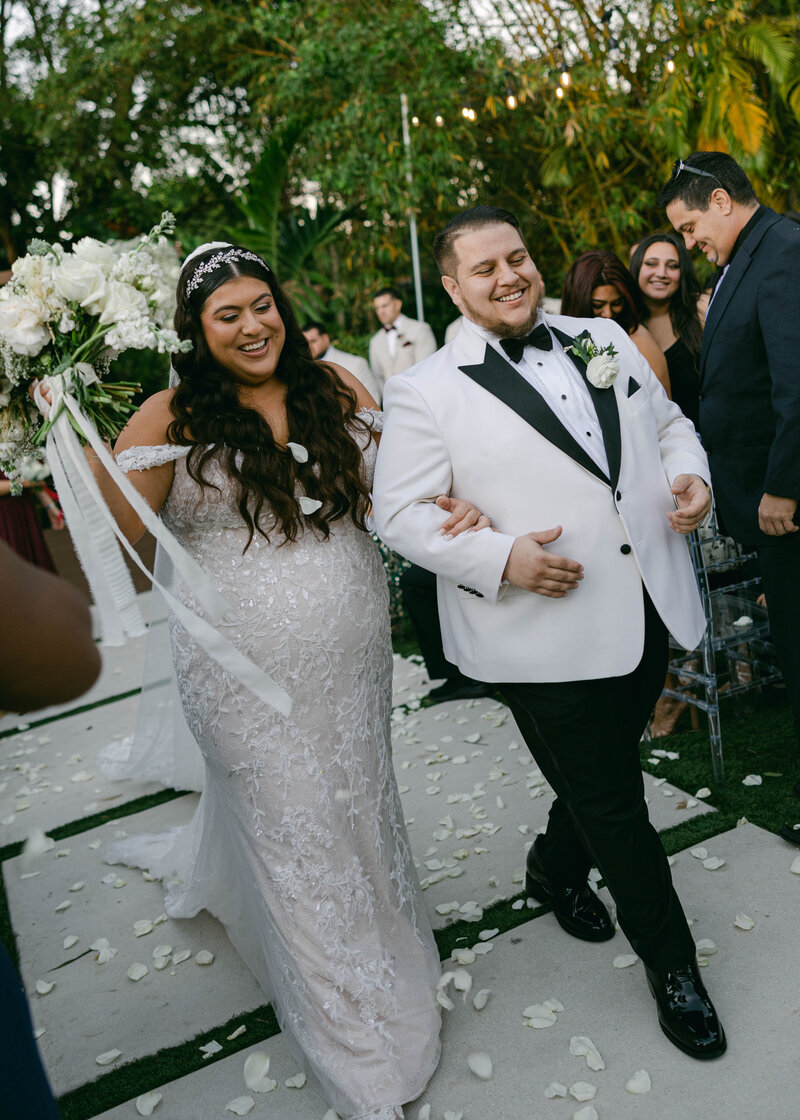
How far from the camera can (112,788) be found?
15.6 ft

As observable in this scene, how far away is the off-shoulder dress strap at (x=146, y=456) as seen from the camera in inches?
95.5

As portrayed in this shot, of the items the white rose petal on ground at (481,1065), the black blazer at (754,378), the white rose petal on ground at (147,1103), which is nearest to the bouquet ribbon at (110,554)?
the white rose petal on ground at (481,1065)

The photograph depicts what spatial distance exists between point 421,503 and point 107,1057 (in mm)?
1901

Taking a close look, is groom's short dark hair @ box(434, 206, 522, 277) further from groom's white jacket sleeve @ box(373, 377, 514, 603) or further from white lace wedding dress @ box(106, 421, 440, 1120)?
white lace wedding dress @ box(106, 421, 440, 1120)

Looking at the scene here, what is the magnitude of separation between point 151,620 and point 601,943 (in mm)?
2344

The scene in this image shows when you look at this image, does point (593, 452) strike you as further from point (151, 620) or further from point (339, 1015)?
point (151, 620)

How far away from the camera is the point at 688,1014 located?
2.29 metres

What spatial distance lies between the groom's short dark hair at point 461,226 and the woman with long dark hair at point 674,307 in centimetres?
218

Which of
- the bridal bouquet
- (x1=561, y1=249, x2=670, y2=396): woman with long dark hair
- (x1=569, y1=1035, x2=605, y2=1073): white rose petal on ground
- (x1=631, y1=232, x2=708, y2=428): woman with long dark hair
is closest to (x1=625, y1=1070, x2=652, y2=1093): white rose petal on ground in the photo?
(x1=569, y1=1035, x2=605, y2=1073): white rose petal on ground

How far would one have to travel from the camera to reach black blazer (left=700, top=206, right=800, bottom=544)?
2.82m

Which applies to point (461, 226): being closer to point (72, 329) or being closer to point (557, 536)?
point (557, 536)

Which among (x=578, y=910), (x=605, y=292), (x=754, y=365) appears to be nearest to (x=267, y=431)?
(x=754, y=365)

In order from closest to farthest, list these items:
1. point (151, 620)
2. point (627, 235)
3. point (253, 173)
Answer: point (151, 620)
point (627, 235)
point (253, 173)

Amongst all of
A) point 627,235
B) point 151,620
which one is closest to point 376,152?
point 627,235
